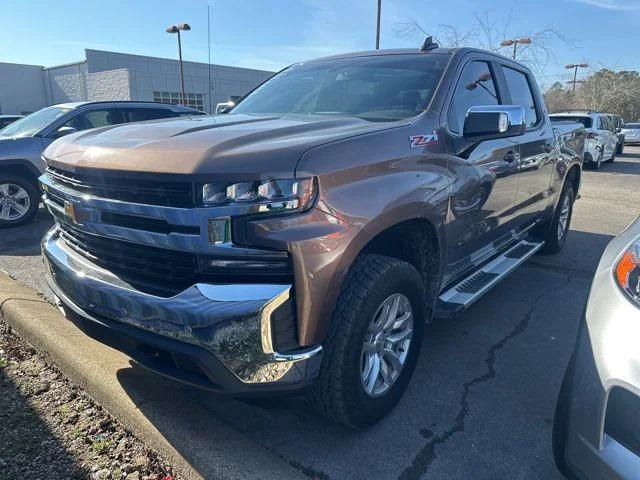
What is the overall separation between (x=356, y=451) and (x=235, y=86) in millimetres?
38292

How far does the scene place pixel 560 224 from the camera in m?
A: 5.62

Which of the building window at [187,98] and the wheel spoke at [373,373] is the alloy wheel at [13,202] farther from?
the building window at [187,98]

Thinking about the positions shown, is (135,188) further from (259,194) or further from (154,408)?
(154,408)

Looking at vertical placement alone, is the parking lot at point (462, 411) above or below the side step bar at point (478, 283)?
below

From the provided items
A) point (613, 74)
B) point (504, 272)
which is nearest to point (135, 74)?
point (504, 272)

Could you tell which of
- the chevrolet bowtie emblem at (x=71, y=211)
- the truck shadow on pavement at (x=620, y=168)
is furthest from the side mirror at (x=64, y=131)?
the truck shadow on pavement at (x=620, y=168)

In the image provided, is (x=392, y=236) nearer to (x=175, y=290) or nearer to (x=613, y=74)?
(x=175, y=290)

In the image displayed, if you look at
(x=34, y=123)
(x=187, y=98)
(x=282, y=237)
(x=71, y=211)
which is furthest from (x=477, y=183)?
(x=187, y=98)

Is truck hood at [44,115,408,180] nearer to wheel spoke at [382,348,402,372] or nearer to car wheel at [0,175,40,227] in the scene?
wheel spoke at [382,348,402,372]

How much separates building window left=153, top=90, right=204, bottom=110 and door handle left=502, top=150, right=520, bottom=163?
1296 inches

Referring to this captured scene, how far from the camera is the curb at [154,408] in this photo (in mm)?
2146

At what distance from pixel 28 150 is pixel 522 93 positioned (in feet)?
20.5

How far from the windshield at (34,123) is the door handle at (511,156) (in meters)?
6.40

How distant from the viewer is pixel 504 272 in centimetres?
372
